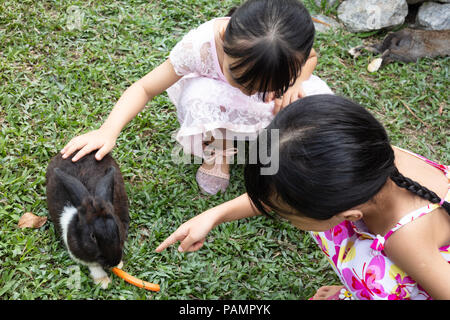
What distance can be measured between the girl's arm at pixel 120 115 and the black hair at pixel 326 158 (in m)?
1.19

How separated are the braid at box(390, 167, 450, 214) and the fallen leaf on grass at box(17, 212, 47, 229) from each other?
2147 mm

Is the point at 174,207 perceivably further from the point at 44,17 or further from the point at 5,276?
the point at 44,17

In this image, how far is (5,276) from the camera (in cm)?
266

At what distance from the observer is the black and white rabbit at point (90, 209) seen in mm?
2471

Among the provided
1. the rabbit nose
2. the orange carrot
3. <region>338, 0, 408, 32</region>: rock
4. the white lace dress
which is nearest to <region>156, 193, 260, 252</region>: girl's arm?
the rabbit nose

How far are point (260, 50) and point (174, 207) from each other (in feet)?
4.58

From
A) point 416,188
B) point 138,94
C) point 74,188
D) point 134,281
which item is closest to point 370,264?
point 416,188

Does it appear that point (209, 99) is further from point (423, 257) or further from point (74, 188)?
point (423, 257)

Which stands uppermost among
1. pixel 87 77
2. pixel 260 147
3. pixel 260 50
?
pixel 260 50

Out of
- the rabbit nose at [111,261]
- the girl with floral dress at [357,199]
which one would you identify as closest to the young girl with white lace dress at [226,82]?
the girl with floral dress at [357,199]

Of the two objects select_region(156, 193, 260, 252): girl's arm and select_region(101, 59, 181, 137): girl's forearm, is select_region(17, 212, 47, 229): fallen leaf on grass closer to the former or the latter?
select_region(101, 59, 181, 137): girl's forearm

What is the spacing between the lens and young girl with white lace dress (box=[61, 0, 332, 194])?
7.53 ft

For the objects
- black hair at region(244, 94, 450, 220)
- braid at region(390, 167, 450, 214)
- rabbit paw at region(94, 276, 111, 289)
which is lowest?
rabbit paw at region(94, 276, 111, 289)

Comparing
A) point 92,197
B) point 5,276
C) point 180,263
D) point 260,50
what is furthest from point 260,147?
point 5,276
